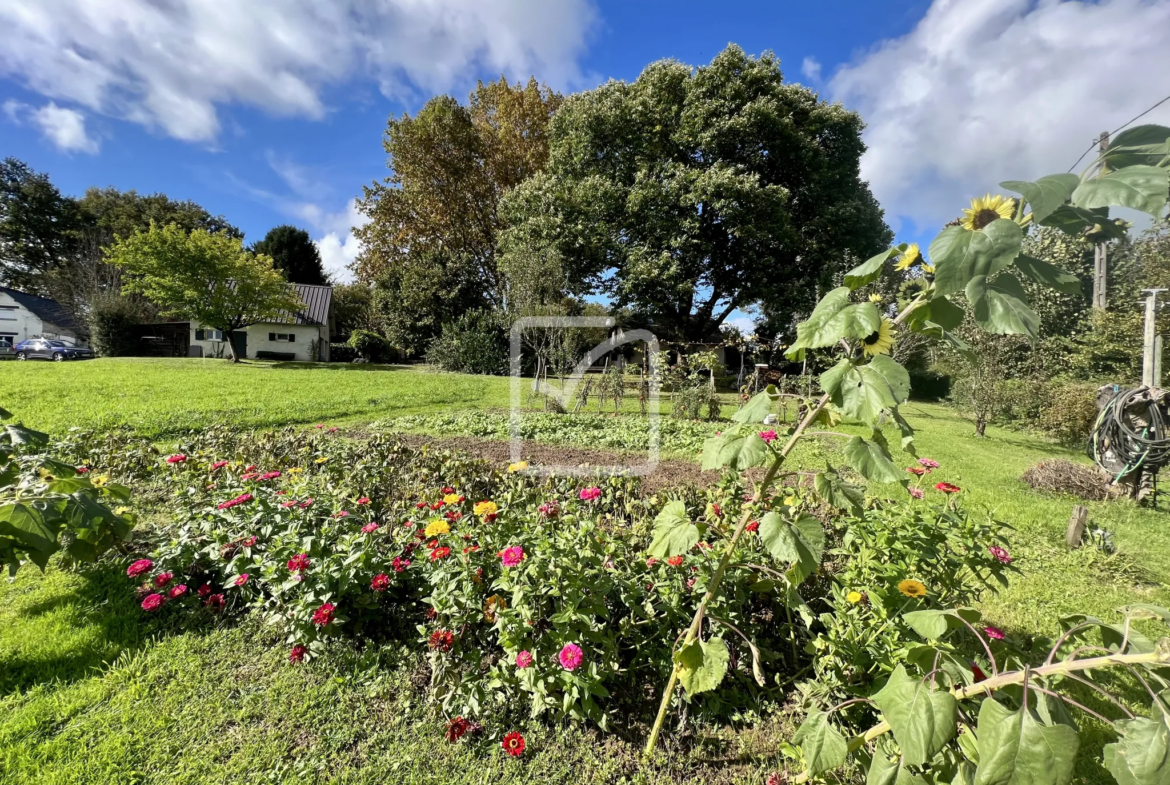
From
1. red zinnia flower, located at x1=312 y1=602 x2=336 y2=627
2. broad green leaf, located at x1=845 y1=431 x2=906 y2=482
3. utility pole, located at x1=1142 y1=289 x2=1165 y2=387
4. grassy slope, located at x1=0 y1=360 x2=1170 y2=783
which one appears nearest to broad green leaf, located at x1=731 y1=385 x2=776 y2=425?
broad green leaf, located at x1=845 y1=431 x2=906 y2=482

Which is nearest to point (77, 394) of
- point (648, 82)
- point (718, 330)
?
point (648, 82)

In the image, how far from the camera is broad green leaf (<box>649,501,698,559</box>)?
3.97 feet

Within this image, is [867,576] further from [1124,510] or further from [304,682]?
[1124,510]

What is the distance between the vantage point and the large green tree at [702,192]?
13.8 metres

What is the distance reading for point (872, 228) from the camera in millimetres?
16062

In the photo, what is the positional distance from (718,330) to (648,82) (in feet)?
29.6

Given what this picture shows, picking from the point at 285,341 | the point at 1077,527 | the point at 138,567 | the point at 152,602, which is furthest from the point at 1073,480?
the point at 285,341

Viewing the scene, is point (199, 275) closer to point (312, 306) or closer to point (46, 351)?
point (46, 351)

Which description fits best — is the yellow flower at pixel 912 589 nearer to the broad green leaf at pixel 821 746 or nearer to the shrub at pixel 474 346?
the broad green leaf at pixel 821 746

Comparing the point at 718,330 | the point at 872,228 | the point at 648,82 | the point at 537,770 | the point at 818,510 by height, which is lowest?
the point at 537,770

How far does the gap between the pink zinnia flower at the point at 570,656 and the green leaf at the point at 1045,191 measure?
1.65m

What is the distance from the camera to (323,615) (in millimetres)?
1958

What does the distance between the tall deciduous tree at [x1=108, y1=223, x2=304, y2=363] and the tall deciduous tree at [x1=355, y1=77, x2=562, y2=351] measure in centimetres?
471

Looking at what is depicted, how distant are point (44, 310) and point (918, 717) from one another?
40.8 m
